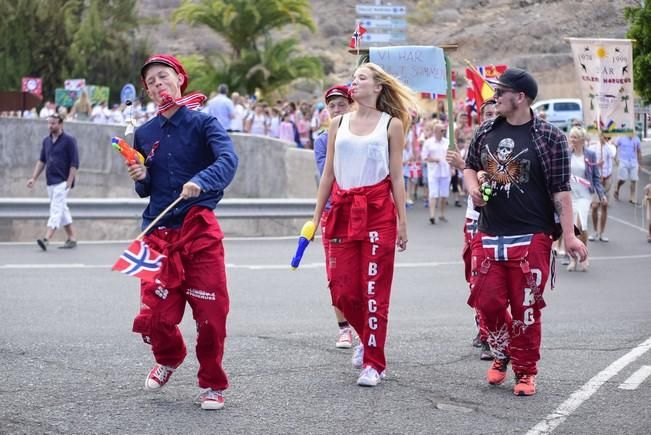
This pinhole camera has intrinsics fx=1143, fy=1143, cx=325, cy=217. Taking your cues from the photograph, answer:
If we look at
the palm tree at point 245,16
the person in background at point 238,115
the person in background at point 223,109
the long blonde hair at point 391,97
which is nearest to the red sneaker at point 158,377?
the long blonde hair at point 391,97

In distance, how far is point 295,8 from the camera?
43781mm

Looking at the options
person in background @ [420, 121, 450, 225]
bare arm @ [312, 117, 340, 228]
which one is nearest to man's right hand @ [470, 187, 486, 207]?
bare arm @ [312, 117, 340, 228]

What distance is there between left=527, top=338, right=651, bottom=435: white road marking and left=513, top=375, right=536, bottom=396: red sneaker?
0.76 feet

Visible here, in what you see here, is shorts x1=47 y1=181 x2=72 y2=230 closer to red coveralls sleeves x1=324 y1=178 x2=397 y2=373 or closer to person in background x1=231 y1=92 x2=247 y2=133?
person in background x1=231 y1=92 x2=247 y2=133

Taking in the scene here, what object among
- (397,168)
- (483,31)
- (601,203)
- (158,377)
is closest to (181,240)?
(158,377)

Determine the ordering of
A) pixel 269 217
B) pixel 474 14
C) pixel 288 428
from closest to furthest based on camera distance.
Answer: pixel 288 428, pixel 269 217, pixel 474 14

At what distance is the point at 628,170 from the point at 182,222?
20.4m

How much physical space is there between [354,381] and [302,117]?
23324mm

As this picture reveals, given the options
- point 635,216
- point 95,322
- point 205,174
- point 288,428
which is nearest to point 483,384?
point 288,428

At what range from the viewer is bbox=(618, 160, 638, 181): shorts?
25.3 m

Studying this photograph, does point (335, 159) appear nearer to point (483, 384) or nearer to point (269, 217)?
point (483, 384)

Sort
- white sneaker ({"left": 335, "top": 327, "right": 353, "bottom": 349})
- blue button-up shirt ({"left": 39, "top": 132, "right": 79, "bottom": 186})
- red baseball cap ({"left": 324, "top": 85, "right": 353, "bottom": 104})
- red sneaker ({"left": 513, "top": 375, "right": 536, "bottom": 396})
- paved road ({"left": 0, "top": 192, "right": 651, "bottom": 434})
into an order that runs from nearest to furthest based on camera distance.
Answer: paved road ({"left": 0, "top": 192, "right": 651, "bottom": 434})
red sneaker ({"left": 513, "top": 375, "right": 536, "bottom": 396})
white sneaker ({"left": 335, "top": 327, "right": 353, "bottom": 349})
red baseball cap ({"left": 324, "top": 85, "right": 353, "bottom": 104})
blue button-up shirt ({"left": 39, "top": 132, "right": 79, "bottom": 186})

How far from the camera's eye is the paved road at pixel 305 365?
605 cm

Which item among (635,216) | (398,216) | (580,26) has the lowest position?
(635,216)
